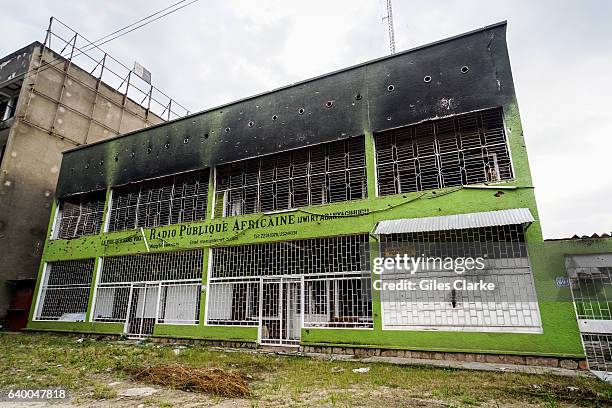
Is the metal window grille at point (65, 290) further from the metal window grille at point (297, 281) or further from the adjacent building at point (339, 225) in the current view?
the metal window grille at point (297, 281)

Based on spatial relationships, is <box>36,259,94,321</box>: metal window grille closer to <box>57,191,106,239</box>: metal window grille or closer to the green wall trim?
the green wall trim

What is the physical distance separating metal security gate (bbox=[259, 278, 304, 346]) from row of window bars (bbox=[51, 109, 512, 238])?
238 centimetres

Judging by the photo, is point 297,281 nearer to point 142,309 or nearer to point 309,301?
point 309,301

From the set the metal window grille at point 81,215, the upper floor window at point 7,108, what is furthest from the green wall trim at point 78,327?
the upper floor window at point 7,108

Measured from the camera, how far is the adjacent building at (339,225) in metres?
7.94

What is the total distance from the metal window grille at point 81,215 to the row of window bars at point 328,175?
13 cm

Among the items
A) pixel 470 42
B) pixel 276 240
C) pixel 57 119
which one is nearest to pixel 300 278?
pixel 276 240

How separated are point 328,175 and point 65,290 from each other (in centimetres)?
1184

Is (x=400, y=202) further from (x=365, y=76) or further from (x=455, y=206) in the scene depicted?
(x=365, y=76)

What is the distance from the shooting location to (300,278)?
33.7 ft

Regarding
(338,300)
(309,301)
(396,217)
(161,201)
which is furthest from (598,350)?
(161,201)

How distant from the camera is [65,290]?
1454 centimetres

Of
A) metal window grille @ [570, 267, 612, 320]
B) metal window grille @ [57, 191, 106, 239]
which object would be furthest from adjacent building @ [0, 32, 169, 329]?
metal window grille @ [570, 267, 612, 320]

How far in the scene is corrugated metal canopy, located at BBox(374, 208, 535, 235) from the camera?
7.61 meters
